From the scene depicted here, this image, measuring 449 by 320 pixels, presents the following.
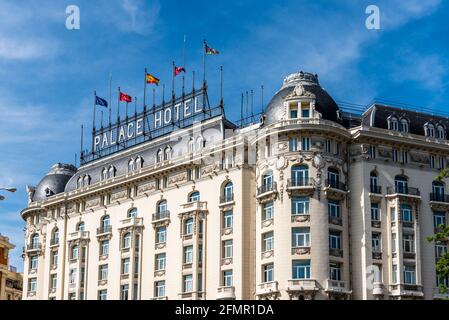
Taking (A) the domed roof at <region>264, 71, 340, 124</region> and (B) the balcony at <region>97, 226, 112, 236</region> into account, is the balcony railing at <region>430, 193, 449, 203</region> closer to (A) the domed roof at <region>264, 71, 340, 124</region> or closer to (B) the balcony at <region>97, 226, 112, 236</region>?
(A) the domed roof at <region>264, 71, 340, 124</region>

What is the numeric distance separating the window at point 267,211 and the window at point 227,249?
4.78 m

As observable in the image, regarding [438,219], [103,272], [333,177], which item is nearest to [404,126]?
[438,219]

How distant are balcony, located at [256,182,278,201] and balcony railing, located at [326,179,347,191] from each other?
513 cm

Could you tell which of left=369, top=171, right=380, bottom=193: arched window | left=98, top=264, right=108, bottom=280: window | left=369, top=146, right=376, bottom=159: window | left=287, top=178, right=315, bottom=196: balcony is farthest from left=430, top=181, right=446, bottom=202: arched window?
left=98, top=264, right=108, bottom=280: window

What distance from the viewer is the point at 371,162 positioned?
84.8 meters

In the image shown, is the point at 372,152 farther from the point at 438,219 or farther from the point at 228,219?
the point at 228,219

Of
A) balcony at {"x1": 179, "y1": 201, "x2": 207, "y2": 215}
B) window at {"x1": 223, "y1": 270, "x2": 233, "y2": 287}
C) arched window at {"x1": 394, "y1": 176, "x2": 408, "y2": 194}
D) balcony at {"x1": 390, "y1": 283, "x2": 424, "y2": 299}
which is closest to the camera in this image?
balcony at {"x1": 390, "y1": 283, "x2": 424, "y2": 299}

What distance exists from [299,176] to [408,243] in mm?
12781

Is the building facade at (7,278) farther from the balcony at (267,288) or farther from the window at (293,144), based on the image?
the window at (293,144)

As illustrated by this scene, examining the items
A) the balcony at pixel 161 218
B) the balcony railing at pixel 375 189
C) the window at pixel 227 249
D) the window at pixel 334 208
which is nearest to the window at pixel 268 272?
the window at pixel 227 249

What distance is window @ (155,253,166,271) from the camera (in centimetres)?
9238

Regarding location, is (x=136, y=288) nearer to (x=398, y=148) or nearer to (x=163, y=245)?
(x=163, y=245)

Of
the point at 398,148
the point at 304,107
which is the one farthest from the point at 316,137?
the point at 398,148

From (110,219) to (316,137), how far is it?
3010 cm
